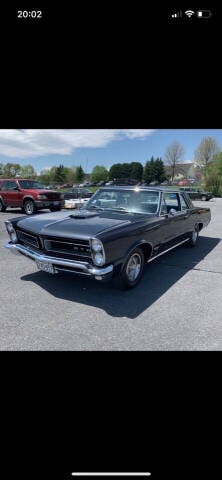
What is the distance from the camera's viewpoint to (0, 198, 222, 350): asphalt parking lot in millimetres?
2727

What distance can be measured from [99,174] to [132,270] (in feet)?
270

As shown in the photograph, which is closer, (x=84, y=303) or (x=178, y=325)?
(x=178, y=325)

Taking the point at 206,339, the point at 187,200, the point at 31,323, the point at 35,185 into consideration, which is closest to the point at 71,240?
the point at 31,323

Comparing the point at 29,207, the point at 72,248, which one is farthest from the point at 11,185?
the point at 72,248

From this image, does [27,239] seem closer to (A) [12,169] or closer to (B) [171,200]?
(B) [171,200]

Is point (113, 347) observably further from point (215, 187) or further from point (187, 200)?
point (215, 187)

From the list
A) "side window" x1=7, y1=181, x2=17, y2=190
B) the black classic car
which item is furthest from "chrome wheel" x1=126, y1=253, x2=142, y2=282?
"side window" x1=7, y1=181, x2=17, y2=190

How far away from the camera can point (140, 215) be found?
462 cm

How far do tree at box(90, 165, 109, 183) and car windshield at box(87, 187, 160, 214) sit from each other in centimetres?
7476

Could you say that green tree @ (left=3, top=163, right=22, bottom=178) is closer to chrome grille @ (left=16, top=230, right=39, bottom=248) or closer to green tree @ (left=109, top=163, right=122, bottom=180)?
green tree @ (left=109, top=163, right=122, bottom=180)

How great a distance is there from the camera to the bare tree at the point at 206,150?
172ft
